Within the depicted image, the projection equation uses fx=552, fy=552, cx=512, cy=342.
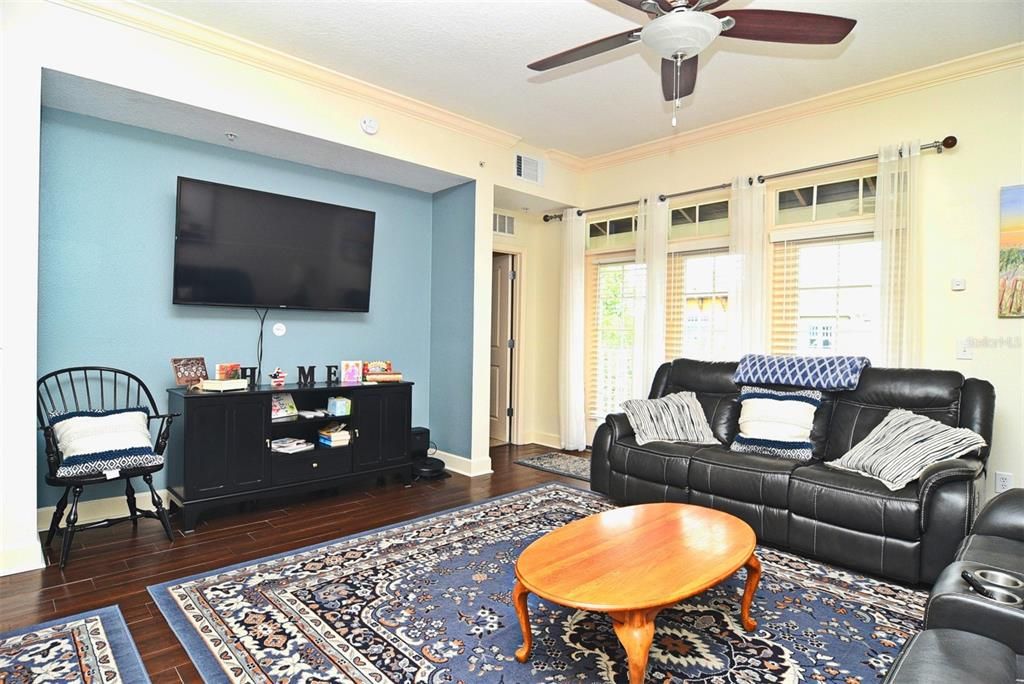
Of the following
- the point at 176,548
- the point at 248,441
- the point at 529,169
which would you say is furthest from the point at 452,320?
the point at 176,548

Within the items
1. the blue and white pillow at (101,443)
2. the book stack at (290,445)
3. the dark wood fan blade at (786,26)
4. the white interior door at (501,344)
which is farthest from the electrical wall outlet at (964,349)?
the blue and white pillow at (101,443)

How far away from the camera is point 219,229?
369cm

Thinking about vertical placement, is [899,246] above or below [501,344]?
above

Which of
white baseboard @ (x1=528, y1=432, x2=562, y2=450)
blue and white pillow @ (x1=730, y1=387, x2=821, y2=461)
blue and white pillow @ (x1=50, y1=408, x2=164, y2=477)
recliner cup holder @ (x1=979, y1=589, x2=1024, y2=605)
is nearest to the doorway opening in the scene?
white baseboard @ (x1=528, y1=432, x2=562, y2=450)

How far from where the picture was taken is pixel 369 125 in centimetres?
401

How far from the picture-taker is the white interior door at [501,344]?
6125 millimetres

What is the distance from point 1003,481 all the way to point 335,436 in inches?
171

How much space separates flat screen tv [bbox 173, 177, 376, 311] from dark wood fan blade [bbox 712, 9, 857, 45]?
9.95ft

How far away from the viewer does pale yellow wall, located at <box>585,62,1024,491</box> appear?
132 inches

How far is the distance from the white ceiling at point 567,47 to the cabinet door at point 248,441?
227cm

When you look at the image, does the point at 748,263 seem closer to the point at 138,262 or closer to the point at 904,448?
the point at 904,448

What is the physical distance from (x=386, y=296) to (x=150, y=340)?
1824 mm

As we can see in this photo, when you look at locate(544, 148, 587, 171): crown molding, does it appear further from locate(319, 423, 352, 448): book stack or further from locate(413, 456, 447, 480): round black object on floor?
locate(319, 423, 352, 448): book stack

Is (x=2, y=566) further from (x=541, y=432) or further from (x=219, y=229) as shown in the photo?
(x=541, y=432)
